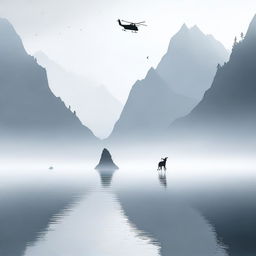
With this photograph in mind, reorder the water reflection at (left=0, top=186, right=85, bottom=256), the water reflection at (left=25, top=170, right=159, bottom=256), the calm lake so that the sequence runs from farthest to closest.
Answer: the water reflection at (left=0, top=186, right=85, bottom=256)
the calm lake
the water reflection at (left=25, top=170, right=159, bottom=256)

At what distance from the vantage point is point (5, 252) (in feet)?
84.1

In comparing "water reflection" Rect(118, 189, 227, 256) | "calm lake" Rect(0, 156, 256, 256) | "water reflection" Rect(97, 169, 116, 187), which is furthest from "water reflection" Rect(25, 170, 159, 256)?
"water reflection" Rect(97, 169, 116, 187)

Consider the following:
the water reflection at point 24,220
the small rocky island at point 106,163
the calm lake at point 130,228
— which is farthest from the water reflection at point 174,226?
the small rocky island at point 106,163

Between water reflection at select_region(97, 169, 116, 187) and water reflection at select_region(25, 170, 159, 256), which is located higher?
water reflection at select_region(97, 169, 116, 187)

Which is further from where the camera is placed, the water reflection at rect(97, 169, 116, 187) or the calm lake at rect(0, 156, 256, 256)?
the water reflection at rect(97, 169, 116, 187)

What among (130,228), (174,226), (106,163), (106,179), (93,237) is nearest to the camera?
(93,237)

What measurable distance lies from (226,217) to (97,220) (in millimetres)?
9011

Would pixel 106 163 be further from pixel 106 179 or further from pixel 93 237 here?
pixel 93 237

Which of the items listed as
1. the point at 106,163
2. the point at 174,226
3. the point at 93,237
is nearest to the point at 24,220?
the point at 93,237

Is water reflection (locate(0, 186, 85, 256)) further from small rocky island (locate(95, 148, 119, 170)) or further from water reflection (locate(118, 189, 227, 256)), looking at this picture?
small rocky island (locate(95, 148, 119, 170))

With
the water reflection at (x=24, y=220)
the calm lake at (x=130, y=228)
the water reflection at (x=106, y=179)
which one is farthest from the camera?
the water reflection at (x=106, y=179)

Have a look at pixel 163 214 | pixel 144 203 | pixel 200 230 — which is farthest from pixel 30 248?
pixel 144 203

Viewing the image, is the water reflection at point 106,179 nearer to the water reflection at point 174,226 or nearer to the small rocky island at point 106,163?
Result: the water reflection at point 174,226

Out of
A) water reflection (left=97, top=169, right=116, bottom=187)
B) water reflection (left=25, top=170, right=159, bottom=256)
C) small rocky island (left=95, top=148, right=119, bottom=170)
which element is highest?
small rocky island (left=95, top=148, right=119, bottom=170)
